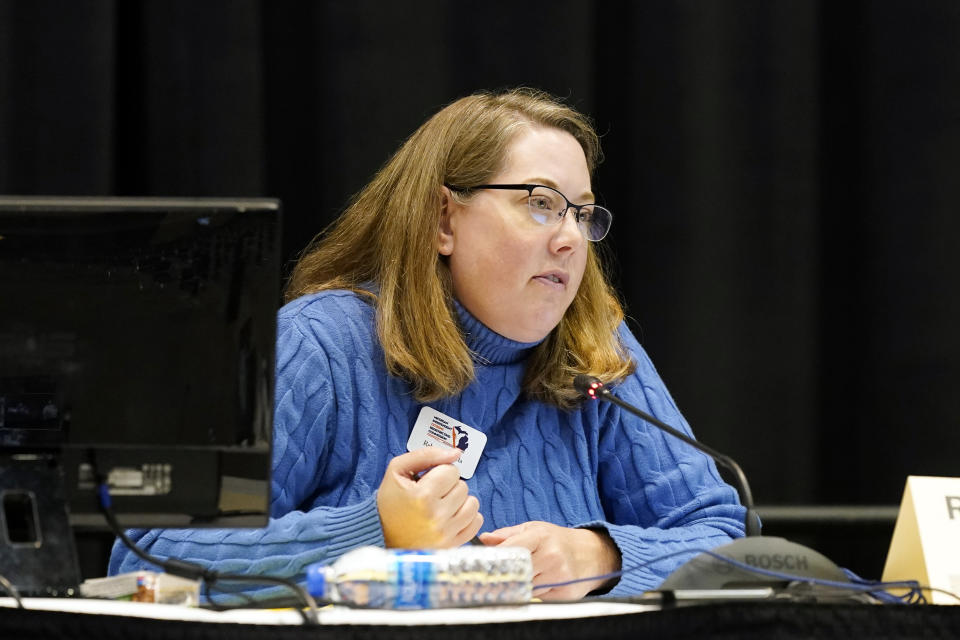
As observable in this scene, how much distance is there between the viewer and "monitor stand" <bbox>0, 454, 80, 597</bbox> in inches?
41.1

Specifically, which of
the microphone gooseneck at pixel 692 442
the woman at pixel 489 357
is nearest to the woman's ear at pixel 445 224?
the woman at pixel 489 357

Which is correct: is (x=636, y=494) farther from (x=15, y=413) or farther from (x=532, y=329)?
(x=15, y=413)

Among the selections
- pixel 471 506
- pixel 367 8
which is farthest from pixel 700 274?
pixel 471 506

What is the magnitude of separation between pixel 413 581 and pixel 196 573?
0.65 feet

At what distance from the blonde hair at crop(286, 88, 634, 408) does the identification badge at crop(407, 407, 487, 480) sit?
0.04m

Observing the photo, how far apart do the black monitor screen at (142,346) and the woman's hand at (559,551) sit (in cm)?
49

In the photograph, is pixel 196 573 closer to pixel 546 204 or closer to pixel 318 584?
pixel 318 584

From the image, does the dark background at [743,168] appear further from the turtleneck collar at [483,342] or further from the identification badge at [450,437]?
the identification badge at [450,437]

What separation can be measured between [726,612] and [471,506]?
0.49 m

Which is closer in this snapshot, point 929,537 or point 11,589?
point 11,589

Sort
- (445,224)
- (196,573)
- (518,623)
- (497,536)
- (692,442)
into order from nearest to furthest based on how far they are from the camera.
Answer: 1. (518,623)
2. (196,573)
3. (692,442)
4. (497,536)
5. (445,224)

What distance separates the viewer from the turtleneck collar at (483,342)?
1.81 m

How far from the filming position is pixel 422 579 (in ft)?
3.26

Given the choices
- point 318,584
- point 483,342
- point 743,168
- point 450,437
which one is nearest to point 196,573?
point 318,584
